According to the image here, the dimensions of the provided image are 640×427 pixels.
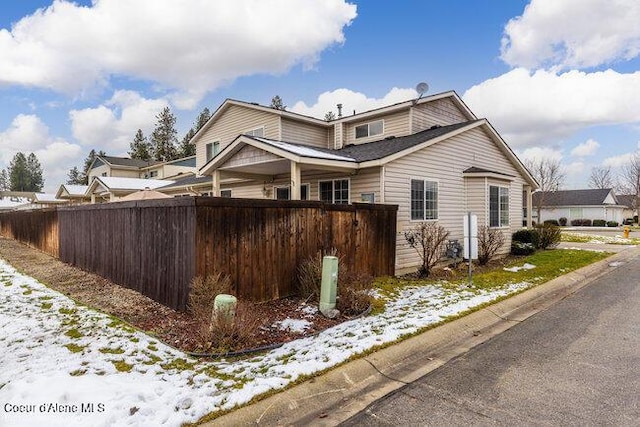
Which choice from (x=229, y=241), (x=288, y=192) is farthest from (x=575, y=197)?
(x=229, y=241)

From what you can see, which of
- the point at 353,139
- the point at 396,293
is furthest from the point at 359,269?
the point at 353,139

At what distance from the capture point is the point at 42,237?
48.4ft

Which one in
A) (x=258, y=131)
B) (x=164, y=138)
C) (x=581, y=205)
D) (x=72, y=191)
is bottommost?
(x=581, y=205)

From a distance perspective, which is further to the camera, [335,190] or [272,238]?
[335,190]

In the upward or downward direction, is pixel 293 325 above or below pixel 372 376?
above

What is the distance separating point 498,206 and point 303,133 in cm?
883

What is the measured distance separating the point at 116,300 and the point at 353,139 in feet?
40.0

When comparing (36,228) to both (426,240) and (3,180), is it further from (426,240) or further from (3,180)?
(3,180)

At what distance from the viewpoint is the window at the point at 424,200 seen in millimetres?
11391

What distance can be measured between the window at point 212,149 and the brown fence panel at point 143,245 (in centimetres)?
979

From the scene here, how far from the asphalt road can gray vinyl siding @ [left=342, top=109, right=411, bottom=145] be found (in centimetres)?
1028

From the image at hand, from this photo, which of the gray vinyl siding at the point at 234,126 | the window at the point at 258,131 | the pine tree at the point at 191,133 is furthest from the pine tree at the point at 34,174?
the window at the point at 258,131

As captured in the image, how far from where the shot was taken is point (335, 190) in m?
12.1

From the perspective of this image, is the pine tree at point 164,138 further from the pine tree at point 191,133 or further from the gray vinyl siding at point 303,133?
the gray vinyl siding at point 303,133
